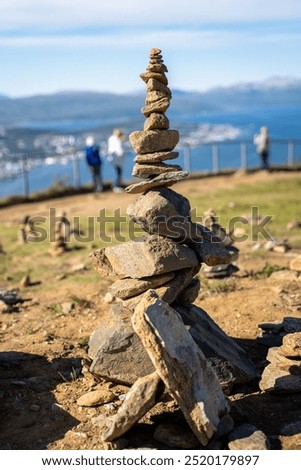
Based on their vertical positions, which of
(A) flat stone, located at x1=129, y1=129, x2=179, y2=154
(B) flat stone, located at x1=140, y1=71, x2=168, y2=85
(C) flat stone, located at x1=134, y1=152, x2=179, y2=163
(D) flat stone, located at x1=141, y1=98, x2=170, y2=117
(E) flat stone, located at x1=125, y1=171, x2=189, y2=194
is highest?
(B) flat stone, located at x1=140, y1=71, x2=168, y2=85

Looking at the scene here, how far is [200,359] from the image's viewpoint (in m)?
7.38

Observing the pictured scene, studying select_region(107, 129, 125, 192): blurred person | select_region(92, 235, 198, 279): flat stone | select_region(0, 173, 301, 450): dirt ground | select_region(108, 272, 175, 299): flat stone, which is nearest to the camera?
select_region(0, 173, 301, 450): dirt ground

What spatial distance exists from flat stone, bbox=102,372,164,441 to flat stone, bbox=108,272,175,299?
1893 mm

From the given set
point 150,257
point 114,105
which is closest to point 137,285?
point 150,257

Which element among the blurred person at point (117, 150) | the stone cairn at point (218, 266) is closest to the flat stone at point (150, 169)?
the stone cairn at point (218, 266)

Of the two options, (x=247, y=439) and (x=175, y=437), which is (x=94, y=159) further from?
(x=247, y=439)

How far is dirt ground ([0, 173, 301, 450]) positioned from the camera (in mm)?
7664

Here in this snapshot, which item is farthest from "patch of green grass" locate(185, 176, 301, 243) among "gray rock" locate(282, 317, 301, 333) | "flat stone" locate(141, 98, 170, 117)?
"flat stone" locate(141, 98, 170, 117)

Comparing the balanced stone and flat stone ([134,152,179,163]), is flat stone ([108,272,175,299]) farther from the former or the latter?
the balanced stone

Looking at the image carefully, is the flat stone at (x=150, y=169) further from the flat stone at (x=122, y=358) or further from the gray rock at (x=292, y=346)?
the gray rock at (x=292, y=346)

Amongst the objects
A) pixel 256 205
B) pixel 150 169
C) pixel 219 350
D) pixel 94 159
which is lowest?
pixel 256 205

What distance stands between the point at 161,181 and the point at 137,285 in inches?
53.0

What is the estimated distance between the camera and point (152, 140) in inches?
354

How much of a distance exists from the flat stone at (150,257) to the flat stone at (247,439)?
2.28 metres
